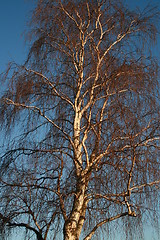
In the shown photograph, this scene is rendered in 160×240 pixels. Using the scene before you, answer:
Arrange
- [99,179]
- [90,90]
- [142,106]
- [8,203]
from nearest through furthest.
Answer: [99,179] → [8,203] → [142,106] → [90,90]

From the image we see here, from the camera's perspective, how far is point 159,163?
253 inches

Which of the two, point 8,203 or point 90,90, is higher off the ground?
point 90,90

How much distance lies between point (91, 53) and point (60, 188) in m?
2.78

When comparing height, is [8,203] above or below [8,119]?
below

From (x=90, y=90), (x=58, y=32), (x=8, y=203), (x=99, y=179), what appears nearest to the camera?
(x=99, y=179)

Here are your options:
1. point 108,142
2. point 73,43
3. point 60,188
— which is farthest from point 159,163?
point 73,43

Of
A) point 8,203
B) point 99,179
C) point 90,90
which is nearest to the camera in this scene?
point 99,179

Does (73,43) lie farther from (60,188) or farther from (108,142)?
(60,188)

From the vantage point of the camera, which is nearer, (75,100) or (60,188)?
(60,188)

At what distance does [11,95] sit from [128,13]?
2829mm

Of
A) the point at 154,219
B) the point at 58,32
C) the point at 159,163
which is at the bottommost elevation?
the point at 154,219

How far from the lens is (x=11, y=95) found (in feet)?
24.0

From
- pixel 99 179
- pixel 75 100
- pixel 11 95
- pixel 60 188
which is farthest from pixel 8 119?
pixel 99 179

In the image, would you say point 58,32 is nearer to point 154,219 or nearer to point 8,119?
point 8,119
